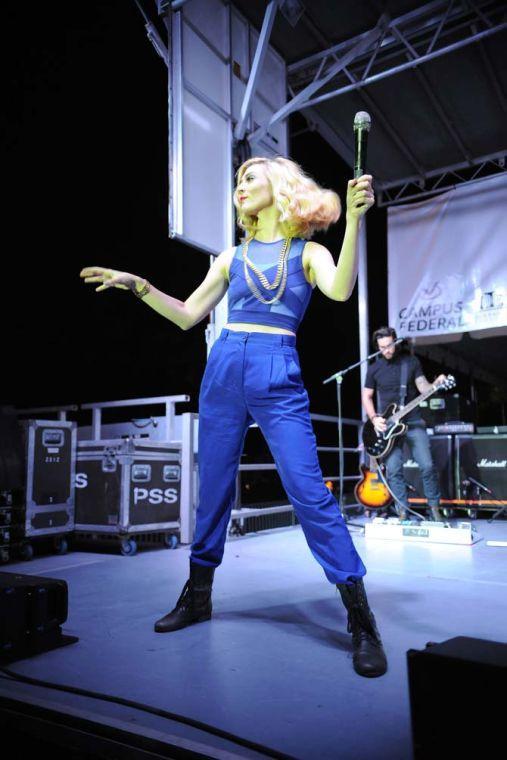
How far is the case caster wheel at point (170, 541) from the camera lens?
3.87 metres

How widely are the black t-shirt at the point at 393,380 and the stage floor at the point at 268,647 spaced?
2.19m

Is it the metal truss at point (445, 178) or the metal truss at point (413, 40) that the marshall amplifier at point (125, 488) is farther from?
the metal truss at point (445, 178)


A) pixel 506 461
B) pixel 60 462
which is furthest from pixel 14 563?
pixel 506 461

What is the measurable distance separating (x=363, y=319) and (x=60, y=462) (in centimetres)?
400

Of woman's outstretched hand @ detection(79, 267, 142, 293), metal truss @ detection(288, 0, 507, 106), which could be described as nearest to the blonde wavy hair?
woman's outstretched hand @ detection(79, 267, 142, 293)

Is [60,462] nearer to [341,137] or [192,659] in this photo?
[192,659]

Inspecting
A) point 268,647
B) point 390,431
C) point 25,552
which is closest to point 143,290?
point 268,647

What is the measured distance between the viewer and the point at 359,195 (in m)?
1.45

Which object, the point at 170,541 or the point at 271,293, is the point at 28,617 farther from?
the point at 170,541

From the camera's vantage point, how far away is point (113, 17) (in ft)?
17.2

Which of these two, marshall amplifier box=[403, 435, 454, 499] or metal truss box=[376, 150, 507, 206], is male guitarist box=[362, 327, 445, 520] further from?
metal truss box=[376, 150, 507, 206]

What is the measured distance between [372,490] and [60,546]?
10.3 ft

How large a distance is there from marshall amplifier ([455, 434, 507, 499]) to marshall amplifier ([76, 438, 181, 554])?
Answer: 3468mm

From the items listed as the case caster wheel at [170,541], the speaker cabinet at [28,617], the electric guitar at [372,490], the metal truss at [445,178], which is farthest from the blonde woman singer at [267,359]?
the metal truss at [445,178]
